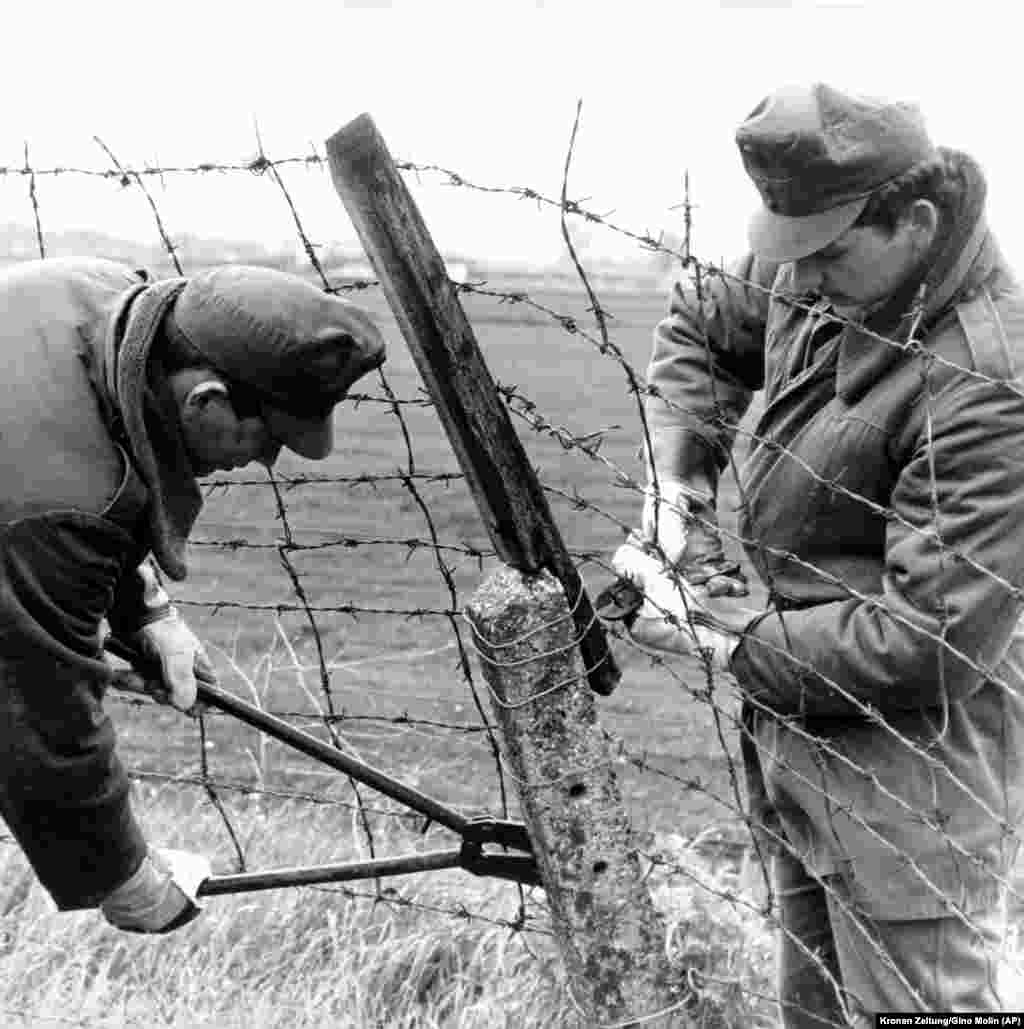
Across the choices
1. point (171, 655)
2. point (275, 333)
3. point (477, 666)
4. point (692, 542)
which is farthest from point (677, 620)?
point (477, 666)

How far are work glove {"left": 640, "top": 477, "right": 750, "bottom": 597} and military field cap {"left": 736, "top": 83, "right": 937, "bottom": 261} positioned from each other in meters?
0.52

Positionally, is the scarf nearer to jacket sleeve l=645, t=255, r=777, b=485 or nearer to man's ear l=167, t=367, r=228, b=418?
man's ear l=167, t=367, r=228, b=418

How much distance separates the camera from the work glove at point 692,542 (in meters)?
2.44

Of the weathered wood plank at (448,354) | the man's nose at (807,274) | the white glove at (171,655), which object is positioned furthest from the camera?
the white glove at (171,655)

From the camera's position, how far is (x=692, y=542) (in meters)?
2.55

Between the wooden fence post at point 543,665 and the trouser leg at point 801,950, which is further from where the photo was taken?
the trouser leg at point 801,950

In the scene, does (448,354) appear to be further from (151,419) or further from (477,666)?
(477,666)

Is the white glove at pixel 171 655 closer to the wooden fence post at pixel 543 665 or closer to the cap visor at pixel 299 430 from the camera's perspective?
the cap visor at pixel 299 430

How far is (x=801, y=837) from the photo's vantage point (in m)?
2.49

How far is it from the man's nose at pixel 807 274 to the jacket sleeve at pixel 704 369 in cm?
33

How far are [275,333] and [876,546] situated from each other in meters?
1.00

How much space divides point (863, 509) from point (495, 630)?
61 cm

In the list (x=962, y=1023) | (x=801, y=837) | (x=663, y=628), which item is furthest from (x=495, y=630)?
(x=962, y=1023)

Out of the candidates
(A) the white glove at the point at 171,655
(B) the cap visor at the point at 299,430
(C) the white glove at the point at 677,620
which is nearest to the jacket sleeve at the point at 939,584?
(C) the white glove at the point at 677,620
